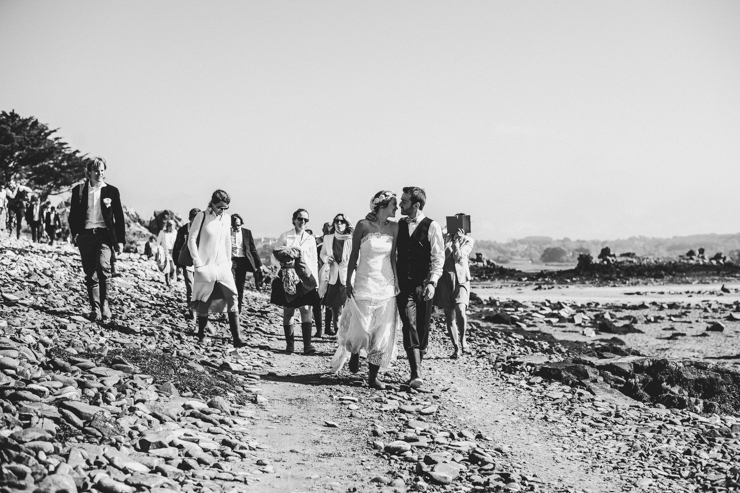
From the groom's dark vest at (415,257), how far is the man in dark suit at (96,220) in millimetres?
3663

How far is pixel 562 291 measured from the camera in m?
35.7

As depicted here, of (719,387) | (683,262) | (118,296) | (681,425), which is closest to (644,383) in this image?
(719,387)

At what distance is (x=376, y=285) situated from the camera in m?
7.36

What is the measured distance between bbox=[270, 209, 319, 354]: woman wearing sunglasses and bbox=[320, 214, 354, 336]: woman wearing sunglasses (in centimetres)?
101

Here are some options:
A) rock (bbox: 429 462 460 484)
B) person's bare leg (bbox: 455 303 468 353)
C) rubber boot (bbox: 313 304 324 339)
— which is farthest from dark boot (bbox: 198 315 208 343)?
rock (bbox: 429 462 460 484)

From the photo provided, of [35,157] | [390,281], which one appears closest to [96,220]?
[390,281]

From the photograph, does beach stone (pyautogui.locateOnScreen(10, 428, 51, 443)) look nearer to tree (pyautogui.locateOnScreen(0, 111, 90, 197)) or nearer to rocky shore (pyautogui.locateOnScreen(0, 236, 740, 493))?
rocky shore (pyautogui.locateOnScreen(0, 236, 740, 493))

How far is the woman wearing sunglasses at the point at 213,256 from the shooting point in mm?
8797

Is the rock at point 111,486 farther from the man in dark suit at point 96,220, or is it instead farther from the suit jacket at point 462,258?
the suit jacket at point 462,258

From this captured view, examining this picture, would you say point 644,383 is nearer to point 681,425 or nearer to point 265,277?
point 681,425

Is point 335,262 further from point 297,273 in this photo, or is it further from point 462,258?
point 462,258

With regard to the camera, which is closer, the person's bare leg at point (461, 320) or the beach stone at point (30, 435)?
the beach stone at point (30, 435)

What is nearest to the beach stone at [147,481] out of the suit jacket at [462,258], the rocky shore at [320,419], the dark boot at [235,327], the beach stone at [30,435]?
the rocky shore at [320,419]

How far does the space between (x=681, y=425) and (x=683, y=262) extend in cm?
4776
